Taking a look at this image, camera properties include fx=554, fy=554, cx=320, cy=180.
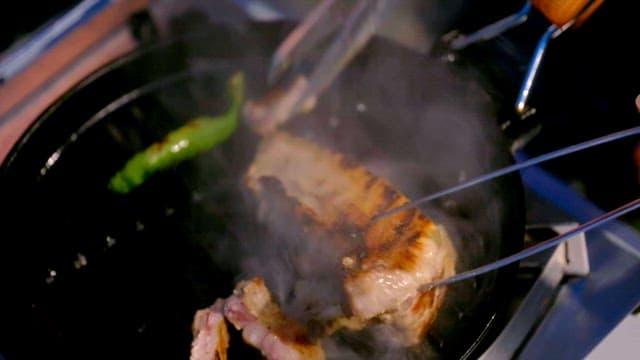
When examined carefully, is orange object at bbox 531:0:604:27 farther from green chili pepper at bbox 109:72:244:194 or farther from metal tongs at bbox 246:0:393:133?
green chili pepper at bbox 109:72:244:194

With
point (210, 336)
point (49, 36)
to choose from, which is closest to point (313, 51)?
point (49, 36)

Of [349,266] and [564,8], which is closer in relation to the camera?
[349,266]

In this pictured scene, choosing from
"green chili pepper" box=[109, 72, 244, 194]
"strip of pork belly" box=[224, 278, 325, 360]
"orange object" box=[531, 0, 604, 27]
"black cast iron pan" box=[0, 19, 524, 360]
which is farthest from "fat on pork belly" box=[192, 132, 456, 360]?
"orange object" box=[531, 0, 604, 27]

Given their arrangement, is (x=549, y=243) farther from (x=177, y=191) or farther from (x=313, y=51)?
(x=177, y=191)

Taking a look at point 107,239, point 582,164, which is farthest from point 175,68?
point 582,164

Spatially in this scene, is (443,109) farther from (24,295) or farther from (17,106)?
(17,106)

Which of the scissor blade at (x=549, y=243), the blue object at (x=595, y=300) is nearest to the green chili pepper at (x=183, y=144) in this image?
the scissor blade at (x=549, y=243)
